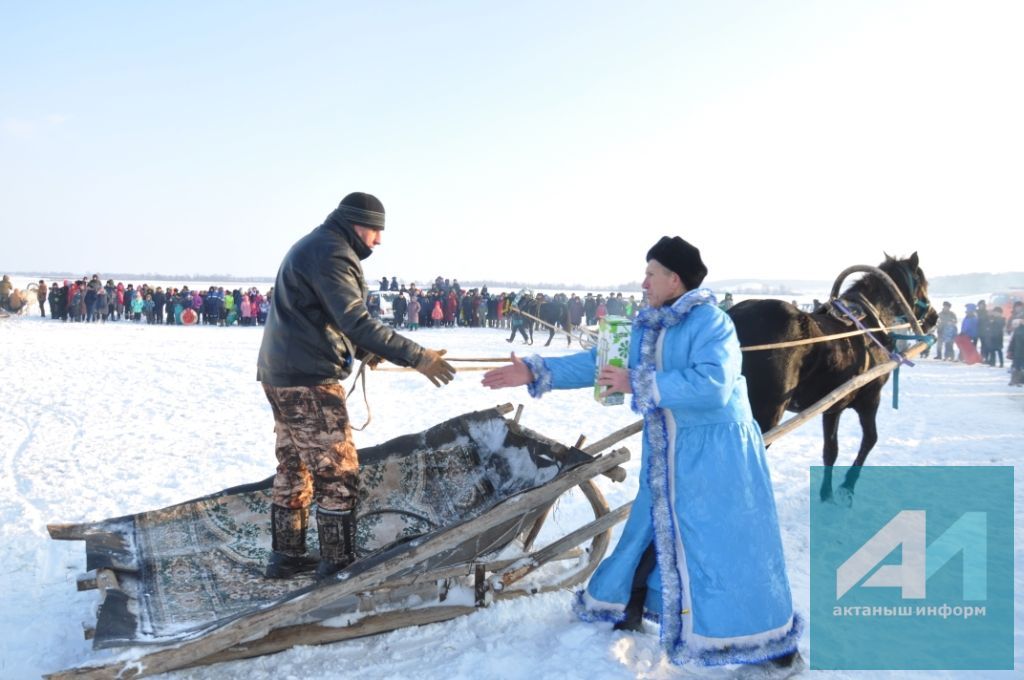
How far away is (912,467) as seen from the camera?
7266 millimetres

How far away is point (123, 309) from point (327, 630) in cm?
2700

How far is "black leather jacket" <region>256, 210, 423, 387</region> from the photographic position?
327 centimetres

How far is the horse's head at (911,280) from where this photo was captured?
21.2 ft

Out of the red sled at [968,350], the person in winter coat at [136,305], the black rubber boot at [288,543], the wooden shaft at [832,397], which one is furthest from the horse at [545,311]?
the black rubber boot at [288,543]

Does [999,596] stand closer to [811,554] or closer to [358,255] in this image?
[811,554]

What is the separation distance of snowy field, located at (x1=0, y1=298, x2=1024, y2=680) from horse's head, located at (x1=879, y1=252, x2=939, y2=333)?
182cm

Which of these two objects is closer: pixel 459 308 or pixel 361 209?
pixel 361 209

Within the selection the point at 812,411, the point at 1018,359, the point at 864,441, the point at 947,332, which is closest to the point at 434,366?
the point at 812,411

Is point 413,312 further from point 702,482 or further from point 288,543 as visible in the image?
point 702,482

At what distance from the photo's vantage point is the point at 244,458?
698 cm

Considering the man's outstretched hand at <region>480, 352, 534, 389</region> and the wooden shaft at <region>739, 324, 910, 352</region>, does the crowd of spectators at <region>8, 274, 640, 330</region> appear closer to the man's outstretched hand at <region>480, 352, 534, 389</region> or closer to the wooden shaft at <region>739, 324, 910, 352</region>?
the wooden shaft at <region>739, 324, 910, 352</region>

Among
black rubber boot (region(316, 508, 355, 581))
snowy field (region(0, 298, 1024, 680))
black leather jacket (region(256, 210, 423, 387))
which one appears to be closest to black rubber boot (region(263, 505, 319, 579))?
black rubber boot (region(316, 508, 355, 581))

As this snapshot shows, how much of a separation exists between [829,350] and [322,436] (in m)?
3.87

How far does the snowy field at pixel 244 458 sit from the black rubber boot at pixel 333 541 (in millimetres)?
379
